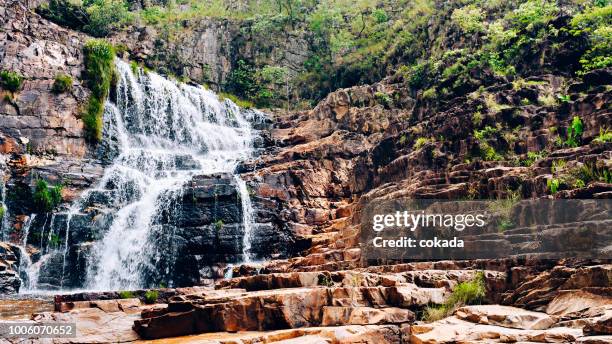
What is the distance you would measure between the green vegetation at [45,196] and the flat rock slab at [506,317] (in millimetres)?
20623

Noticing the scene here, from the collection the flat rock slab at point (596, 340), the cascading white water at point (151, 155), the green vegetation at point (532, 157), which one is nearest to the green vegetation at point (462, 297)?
the flat rock slab at point (596, 340)

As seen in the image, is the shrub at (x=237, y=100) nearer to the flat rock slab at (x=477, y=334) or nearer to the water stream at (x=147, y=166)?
the water stream at (x=147, y=166)

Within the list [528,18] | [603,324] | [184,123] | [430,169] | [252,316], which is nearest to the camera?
[603,324]

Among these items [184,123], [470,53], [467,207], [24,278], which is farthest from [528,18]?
[24,278]

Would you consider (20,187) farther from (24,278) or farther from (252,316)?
(252,316)

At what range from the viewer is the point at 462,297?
12438mm

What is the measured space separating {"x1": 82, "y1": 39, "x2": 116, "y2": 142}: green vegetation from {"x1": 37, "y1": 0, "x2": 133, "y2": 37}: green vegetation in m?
6.69

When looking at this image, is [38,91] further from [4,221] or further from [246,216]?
[246,216]

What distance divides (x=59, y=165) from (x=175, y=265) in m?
8.47

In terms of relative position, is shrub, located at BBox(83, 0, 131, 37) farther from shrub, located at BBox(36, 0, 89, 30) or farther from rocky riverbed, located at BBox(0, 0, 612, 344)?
rocky riverbed, located at BBox(0, 0, 612, 344)

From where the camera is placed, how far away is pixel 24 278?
76.1 feet

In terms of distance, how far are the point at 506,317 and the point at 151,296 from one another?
1191 cm

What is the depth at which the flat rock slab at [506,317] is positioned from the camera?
403 inches

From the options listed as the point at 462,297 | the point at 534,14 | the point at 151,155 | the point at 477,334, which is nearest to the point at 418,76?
the point at 534,14
